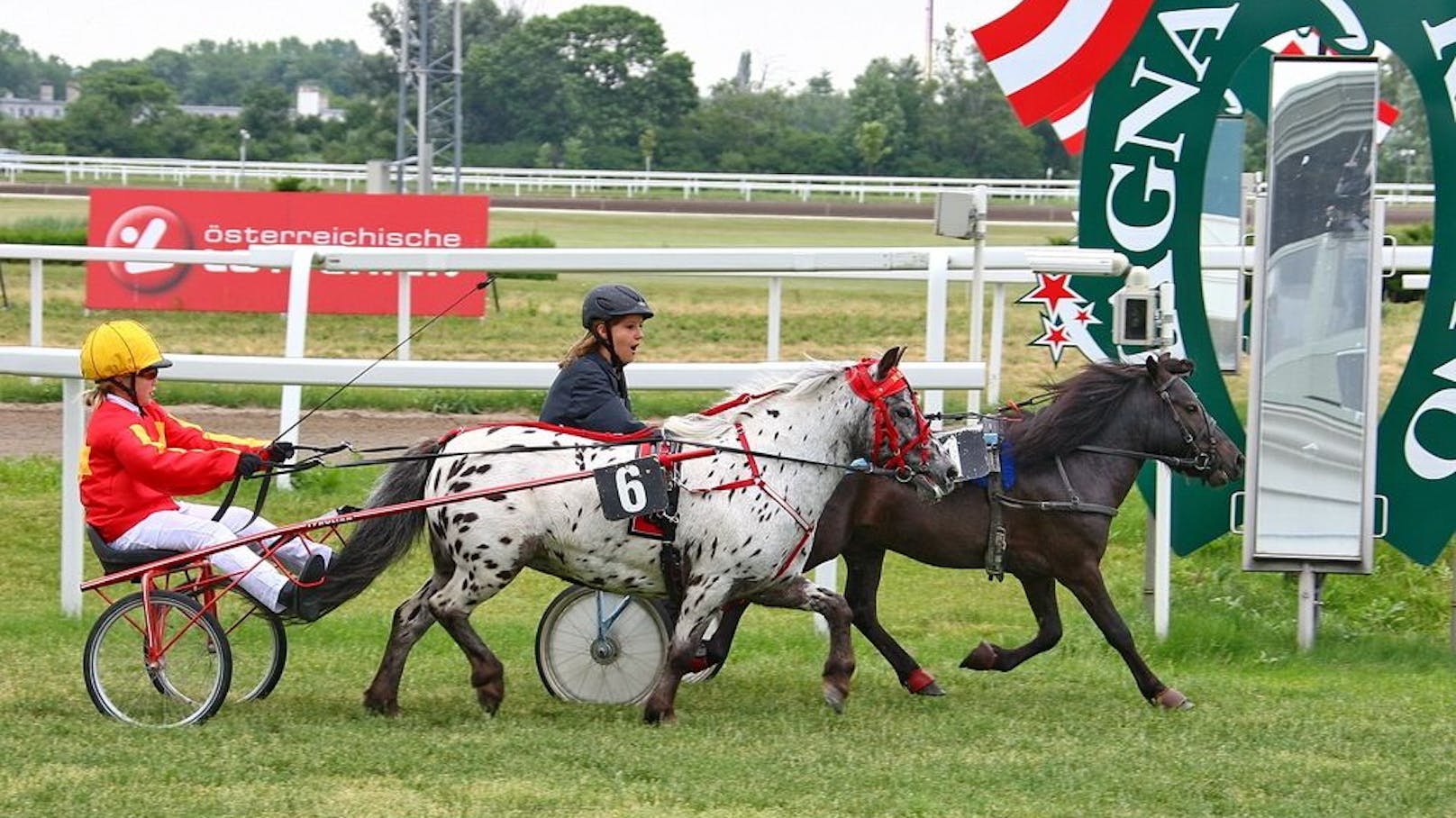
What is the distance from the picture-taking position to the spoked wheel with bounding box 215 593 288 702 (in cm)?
713

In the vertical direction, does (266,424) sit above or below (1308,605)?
above

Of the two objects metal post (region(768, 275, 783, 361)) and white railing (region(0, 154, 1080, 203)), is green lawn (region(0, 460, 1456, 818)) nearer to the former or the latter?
metal post (region(768, 275, 783, 361))

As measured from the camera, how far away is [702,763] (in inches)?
249

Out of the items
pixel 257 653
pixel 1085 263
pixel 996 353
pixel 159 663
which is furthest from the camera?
pixel 996 353

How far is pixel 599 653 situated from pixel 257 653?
128 centimetres

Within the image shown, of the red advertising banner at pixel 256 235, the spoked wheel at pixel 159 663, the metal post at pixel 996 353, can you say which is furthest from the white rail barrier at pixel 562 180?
the spoked wheel at pixel 159 663

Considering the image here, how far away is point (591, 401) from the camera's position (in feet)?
24.1

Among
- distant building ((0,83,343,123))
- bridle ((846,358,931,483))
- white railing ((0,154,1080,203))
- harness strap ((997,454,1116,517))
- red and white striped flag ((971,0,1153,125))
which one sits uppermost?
distant building ((0,83,343,123))

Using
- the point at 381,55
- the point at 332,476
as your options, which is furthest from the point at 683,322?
the point at 381,55

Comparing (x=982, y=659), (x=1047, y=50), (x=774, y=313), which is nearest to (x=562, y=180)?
(x=774, y=313)

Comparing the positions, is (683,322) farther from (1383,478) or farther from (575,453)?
(575,453)

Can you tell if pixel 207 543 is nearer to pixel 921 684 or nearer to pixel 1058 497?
pixel 921 684

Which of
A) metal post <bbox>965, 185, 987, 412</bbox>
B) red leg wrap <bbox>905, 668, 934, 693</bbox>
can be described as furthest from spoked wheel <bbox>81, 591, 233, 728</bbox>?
metal post <bbox>965, 185, 987, 412</bbox>

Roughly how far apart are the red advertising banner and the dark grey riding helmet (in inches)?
416
